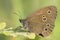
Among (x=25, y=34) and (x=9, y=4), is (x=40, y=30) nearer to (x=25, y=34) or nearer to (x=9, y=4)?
(x=25, y=34)

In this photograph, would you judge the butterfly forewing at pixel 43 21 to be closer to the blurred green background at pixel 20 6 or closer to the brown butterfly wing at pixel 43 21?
the brown butterfly wing at pixel 43 21

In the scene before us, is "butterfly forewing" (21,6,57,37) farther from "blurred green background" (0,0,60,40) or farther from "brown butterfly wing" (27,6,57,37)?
"blurred green background" (0,0,60,40)

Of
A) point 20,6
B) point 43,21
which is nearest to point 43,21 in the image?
point 43,21

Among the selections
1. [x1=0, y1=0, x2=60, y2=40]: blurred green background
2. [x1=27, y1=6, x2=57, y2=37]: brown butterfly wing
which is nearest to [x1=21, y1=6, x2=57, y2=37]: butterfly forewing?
[x1=27, y1=6, x2=57, y2=37]: brown butterfly wing

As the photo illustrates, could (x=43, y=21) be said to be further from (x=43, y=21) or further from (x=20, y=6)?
(x=20, y=6)

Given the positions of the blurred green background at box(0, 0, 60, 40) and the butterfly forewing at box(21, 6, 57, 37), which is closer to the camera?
the butterfly forewing at box(21, 6, 57, 37)

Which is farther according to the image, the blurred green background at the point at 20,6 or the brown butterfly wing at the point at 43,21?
the blurred green background at the point at 20,6

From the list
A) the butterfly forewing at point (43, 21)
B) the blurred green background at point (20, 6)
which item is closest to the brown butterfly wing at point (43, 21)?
the butterfly forewing at point (43, 21)

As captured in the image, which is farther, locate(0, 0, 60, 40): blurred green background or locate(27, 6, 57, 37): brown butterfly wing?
locate(0, 0, 60, 40): blurred green background
